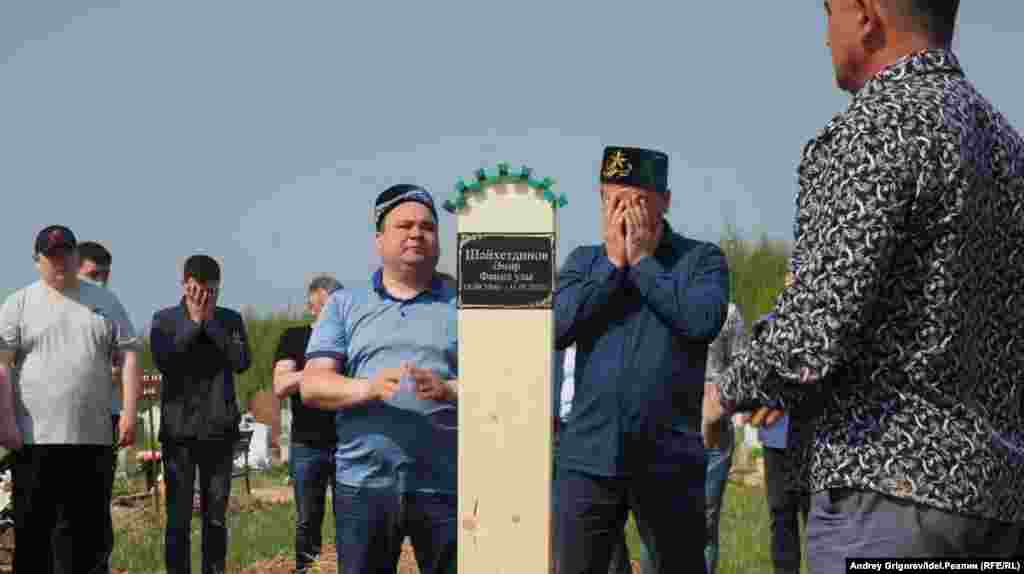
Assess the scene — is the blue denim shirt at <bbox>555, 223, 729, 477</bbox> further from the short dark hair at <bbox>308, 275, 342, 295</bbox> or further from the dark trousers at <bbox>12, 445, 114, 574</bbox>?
the short dark hair at <bbox>308, 275, 342, 295</bbox>

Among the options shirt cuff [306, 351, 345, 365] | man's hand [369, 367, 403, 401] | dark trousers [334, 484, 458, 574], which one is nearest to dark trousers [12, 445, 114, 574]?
shirt cuff [306, 351, 345, 365]

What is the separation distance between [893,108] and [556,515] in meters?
3.16

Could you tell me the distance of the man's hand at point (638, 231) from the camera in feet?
20.0

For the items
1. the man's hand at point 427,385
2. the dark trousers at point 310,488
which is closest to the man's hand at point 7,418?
the dark trousers at point 310,488

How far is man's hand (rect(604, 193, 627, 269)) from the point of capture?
20.0 feet

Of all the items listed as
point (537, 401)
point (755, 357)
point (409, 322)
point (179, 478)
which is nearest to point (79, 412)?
point (179, 478)

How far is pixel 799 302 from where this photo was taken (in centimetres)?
321

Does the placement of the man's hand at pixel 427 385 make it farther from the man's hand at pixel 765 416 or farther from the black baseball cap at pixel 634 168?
the man's hand at pixel 765 416

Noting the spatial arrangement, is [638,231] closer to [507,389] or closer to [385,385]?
[507,389]

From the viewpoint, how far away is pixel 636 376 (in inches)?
236

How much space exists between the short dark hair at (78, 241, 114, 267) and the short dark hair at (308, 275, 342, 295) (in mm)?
1482

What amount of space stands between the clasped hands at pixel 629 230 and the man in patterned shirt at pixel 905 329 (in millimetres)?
2786

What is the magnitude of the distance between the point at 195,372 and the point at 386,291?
4.46 meters

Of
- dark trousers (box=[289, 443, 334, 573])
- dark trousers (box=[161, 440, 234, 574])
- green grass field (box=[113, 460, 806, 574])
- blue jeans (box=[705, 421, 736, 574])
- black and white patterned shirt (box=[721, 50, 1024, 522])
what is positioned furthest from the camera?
green grass field (box=[113, 460, 806, 574])
